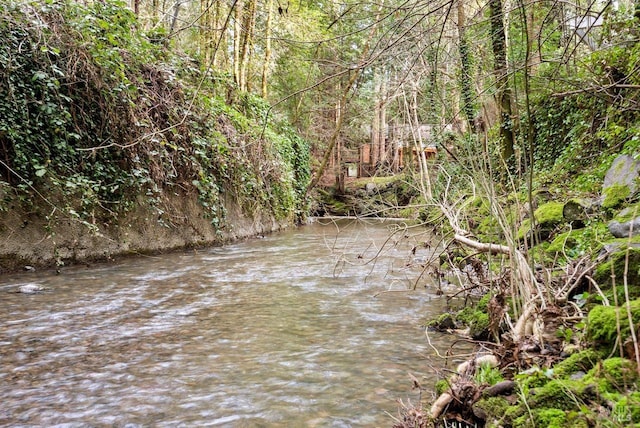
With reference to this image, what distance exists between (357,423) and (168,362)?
134 centimetres

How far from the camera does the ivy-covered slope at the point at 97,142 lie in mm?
5129

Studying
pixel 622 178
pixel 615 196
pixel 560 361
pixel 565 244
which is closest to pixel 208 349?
pixel 560 361

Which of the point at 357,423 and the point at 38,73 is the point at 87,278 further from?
the point at 357,423

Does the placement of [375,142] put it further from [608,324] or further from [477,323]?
[608,324]

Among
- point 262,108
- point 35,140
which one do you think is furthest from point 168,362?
point 262,108

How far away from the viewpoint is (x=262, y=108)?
1232cm

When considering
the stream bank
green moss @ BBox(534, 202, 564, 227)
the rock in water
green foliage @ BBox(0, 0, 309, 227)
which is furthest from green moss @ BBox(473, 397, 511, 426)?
the rock in water

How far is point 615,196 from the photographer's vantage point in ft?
12.9

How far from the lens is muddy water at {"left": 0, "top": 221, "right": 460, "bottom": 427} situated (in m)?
2.23

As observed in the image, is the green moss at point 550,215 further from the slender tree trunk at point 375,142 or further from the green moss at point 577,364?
the slender tree trunk at point 375,142

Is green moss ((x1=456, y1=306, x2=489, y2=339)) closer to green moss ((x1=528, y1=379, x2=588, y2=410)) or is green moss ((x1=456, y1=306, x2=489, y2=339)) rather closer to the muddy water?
the muddy water

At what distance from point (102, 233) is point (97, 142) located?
1.20 m

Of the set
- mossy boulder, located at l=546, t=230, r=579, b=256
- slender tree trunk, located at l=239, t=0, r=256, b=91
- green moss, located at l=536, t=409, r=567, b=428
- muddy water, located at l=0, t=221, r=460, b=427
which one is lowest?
muddy water, located at l=0, t=221, r=460, b=427

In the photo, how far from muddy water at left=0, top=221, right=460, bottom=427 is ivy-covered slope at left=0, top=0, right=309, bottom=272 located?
29.2 inches
